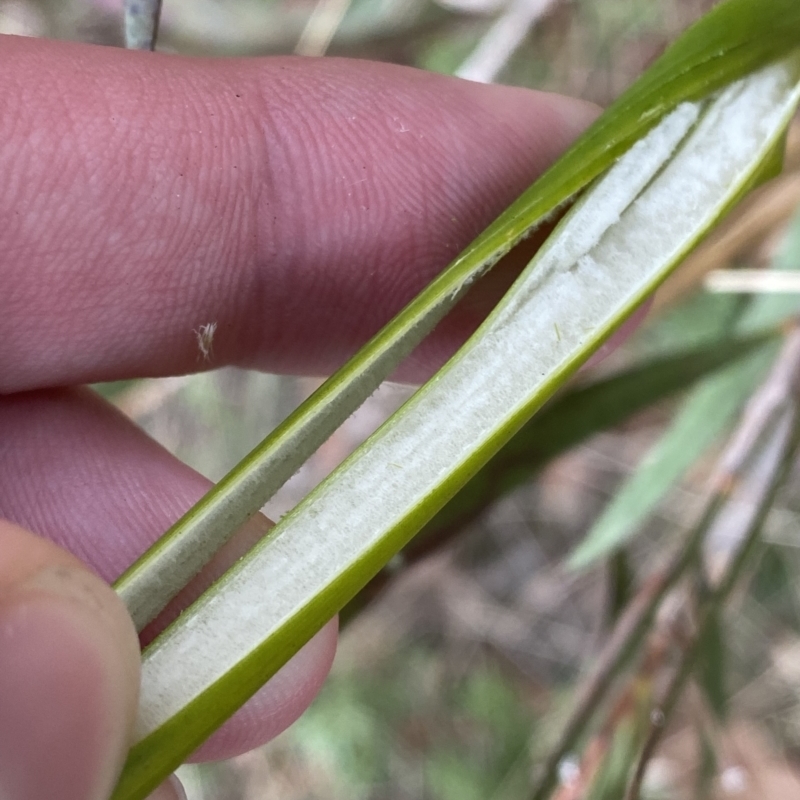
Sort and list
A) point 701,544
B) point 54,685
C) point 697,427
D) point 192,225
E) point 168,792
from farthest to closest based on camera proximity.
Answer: point 697,427, point 701,544, point 192,225, point 168,792, point 54,685

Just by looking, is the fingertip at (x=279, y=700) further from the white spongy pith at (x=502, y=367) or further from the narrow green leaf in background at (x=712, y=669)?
the narrow green leaf in background at (x=712, y=669)

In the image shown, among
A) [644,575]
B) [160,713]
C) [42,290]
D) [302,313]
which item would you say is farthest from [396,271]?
[644,575]

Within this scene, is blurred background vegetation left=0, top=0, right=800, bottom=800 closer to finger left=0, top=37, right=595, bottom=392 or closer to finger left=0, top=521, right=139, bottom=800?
finger left=0, top=37, right=595, bottom=392

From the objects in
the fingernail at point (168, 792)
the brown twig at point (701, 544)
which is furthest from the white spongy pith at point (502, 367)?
the brown twig at point (701, 544)

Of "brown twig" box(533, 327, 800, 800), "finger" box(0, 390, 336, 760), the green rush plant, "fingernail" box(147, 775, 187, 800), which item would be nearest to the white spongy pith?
the green rush plant

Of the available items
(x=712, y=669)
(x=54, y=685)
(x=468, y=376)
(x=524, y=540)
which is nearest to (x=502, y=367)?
(x=468, y=376)

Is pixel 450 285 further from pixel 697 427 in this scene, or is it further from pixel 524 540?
pixel 524 540
